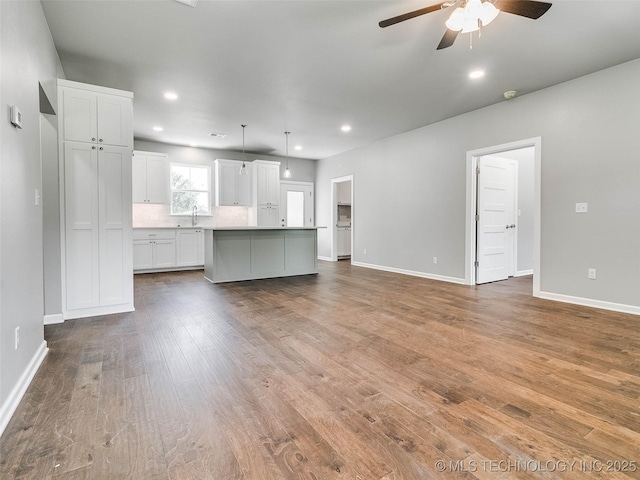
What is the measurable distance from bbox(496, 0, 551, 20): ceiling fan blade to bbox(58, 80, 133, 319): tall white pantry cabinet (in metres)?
3.57

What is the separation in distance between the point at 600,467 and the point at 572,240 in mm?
3366

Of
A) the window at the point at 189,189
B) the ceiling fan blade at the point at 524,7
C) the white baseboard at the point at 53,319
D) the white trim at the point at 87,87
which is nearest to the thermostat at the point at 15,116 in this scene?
the white trim at the point at 87,87

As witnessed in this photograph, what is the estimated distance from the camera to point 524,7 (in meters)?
2.12

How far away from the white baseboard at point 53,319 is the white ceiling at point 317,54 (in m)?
2.67

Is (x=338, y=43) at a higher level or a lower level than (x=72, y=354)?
higher

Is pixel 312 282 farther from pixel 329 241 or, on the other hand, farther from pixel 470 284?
pixel 329 241

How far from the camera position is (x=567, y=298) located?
3.91 m

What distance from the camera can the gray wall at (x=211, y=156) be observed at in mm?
6750

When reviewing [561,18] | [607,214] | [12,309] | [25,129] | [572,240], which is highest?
[561,18]

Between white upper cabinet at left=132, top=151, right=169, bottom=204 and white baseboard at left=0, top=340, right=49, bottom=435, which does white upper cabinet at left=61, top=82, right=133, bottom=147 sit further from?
white upper cabinet at left=132, top=151, right=169, bottom=204

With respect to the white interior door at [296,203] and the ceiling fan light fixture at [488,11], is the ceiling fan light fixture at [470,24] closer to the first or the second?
the ceiling fan light fixture at [488,11]

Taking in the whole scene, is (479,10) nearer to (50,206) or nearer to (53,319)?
(50,206)

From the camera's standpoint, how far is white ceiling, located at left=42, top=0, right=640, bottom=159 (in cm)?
260

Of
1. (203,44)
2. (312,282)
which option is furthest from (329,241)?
(203,44)
